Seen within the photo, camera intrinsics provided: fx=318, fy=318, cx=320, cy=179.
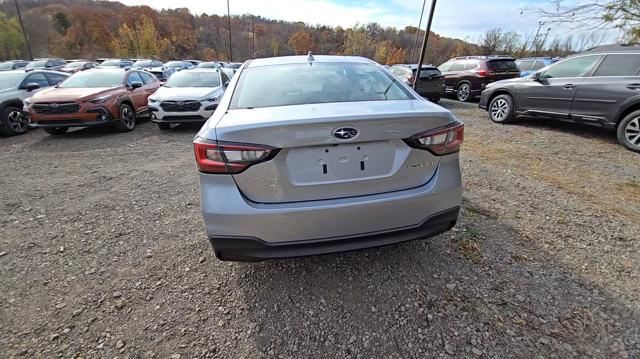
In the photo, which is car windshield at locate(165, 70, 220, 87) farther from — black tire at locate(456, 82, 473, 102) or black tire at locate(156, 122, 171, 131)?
black tire at locate(456, 82, 473, 102)

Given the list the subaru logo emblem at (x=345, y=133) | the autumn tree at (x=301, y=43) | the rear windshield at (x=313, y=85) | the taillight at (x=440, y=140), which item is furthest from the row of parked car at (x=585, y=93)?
the autumn tree at (x=301, y=43)

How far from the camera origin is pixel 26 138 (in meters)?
7.13

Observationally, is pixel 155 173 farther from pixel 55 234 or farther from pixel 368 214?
pixel 368 214

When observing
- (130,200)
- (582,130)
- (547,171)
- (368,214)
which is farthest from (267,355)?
(582,130)

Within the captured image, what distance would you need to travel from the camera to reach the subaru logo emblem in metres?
1.76

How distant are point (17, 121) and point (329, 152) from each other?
357 inches

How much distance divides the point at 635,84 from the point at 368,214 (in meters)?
6.34

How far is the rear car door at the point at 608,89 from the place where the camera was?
17.8ft

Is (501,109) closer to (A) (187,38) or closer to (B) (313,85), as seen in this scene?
(B) (313,85)

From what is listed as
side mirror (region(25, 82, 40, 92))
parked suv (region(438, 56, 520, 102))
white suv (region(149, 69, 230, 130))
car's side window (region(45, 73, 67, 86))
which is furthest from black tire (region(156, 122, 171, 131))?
parked suv (region(438, 56, 520, 102))

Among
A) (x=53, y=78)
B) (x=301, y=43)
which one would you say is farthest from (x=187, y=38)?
(x=53, y=78)

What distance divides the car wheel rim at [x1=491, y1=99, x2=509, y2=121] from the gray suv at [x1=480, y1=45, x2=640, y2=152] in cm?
13

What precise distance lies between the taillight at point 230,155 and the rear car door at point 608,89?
22.0 ft

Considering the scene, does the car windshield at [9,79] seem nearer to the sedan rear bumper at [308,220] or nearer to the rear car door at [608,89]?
the sedan rear bumper at [308,220]
